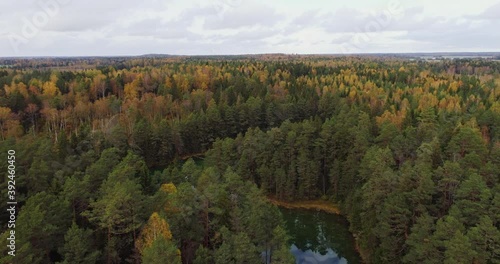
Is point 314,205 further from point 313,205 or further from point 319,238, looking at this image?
point 319,238

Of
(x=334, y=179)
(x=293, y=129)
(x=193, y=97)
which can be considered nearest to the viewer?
(x=334, y=179)

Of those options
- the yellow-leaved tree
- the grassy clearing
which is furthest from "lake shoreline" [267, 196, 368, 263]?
the yellow-leaved tree

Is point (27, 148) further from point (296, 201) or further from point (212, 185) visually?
point (296, 201)

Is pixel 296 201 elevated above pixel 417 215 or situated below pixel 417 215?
Result: below

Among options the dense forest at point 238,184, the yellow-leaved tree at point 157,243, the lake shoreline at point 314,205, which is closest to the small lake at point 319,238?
the lake shoreline at point 314,205

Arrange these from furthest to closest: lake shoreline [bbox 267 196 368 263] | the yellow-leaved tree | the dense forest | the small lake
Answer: lake shoreline [bbox 267 196 368 263]
the small lake
the dense forest
the yellow-leaved tree

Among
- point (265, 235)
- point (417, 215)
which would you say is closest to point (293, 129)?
point (417, 215)

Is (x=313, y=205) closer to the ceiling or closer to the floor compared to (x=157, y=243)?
closer to the floor

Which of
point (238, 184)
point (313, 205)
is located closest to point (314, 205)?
point (313, 205)

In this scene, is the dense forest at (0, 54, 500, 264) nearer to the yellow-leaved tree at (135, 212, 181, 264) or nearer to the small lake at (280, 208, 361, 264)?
the yellow-leaved tree at (135, 212, 181, 264)
